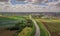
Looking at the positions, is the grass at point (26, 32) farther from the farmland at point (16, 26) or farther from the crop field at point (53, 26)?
the crop field at point (53, 26)

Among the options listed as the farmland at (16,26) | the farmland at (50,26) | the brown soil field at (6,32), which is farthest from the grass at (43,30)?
the brown soil field at (6,32)

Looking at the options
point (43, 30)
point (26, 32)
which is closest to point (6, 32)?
point (26, 32)

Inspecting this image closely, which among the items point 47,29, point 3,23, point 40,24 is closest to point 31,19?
point 40,24

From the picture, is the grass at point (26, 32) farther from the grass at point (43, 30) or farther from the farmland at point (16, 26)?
the grass at point (43, 30)

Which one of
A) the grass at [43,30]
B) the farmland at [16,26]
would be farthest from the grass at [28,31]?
the grass at [43,30]

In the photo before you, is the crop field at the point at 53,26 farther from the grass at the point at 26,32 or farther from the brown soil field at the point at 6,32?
the brown soil field at the point at 6,32

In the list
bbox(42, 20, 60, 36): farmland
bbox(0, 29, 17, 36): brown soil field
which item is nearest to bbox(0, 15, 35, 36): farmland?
bbox(0, 29, 17, 36): brown soil field

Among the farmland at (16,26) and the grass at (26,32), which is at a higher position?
the farmland at (16,26)

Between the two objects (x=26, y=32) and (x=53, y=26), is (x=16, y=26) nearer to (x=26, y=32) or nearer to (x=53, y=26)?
(x=26, y=32)
